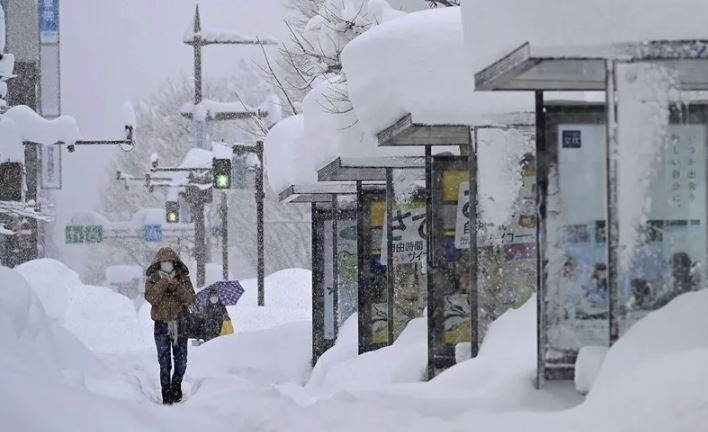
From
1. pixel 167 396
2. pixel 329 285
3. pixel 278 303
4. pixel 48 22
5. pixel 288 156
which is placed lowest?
Result: pixel 278 303

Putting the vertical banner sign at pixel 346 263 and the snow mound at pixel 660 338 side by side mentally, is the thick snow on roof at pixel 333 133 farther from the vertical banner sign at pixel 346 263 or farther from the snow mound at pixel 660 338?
the snow mound at pixel 660 338

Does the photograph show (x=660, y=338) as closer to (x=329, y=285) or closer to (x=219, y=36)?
(x=329, y=285)

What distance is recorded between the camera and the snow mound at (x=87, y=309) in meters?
29.2

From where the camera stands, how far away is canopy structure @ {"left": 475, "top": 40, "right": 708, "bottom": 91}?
7844 millimetres

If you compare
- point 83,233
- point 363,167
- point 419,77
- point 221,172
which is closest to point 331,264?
point 363,167

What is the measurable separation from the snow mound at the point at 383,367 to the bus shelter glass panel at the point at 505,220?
1.37m

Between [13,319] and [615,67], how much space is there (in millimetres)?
6230

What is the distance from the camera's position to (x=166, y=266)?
509 inches

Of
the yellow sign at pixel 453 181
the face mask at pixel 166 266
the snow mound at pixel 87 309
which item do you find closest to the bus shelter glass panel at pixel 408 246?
the yellow sign at pixel 453 181

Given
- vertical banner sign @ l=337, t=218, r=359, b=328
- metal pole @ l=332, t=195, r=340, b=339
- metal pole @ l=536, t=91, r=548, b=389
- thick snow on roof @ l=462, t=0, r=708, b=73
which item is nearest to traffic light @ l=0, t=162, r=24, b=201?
vertical banner sign @ l=337, t=218, r=359, b=328

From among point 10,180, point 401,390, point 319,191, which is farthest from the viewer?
point 10,180

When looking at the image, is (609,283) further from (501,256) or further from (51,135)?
(51,135)

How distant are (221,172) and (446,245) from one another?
17.9 metres

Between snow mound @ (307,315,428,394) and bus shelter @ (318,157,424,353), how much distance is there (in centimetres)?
36
